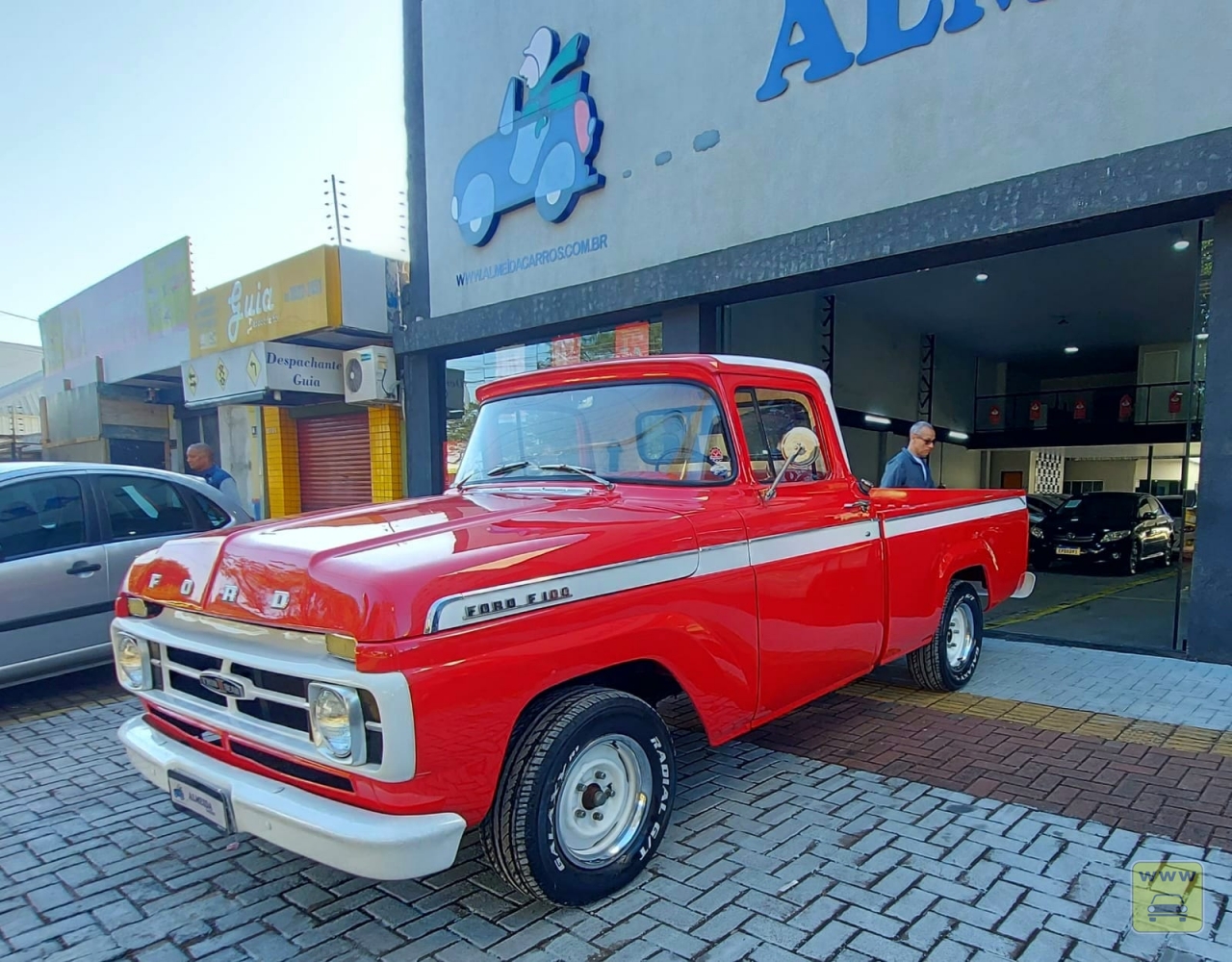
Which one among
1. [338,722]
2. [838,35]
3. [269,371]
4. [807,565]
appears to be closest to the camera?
[338,722]

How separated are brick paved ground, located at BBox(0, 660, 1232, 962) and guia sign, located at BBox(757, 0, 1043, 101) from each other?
6087mm

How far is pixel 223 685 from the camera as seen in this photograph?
274 cm

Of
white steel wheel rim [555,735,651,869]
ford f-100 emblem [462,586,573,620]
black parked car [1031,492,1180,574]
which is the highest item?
ford f-100 emblem [462,586,573,620]

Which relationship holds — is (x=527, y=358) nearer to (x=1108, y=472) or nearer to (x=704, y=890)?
(x=704, y=890)

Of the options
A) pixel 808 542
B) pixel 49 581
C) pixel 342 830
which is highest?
pixel 808 542

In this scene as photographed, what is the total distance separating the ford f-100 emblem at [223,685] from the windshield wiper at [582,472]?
5.55 ft

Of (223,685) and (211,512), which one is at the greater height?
(211,512)

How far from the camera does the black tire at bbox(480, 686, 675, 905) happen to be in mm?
2539

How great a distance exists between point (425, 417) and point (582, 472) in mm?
8810

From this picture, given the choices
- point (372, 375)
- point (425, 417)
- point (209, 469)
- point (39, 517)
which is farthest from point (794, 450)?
point (372, 375)

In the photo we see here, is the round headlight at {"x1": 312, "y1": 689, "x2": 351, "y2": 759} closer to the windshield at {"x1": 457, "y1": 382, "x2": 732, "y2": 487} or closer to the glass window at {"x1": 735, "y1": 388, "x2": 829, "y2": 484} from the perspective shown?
the windshield at {"x1": 457, "y1": 382, "x2": 732, "y2": 487}

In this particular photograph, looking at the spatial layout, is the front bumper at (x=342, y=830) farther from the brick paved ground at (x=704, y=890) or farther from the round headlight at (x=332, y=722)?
the brick paved ground at (x=704, y=890)

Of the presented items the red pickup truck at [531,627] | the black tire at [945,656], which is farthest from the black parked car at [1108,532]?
the red pickup truck at [531,627]

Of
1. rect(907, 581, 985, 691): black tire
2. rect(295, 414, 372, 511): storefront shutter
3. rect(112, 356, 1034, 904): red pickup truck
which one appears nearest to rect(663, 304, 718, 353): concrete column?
rect(907, 581, 985, 691): black tire
